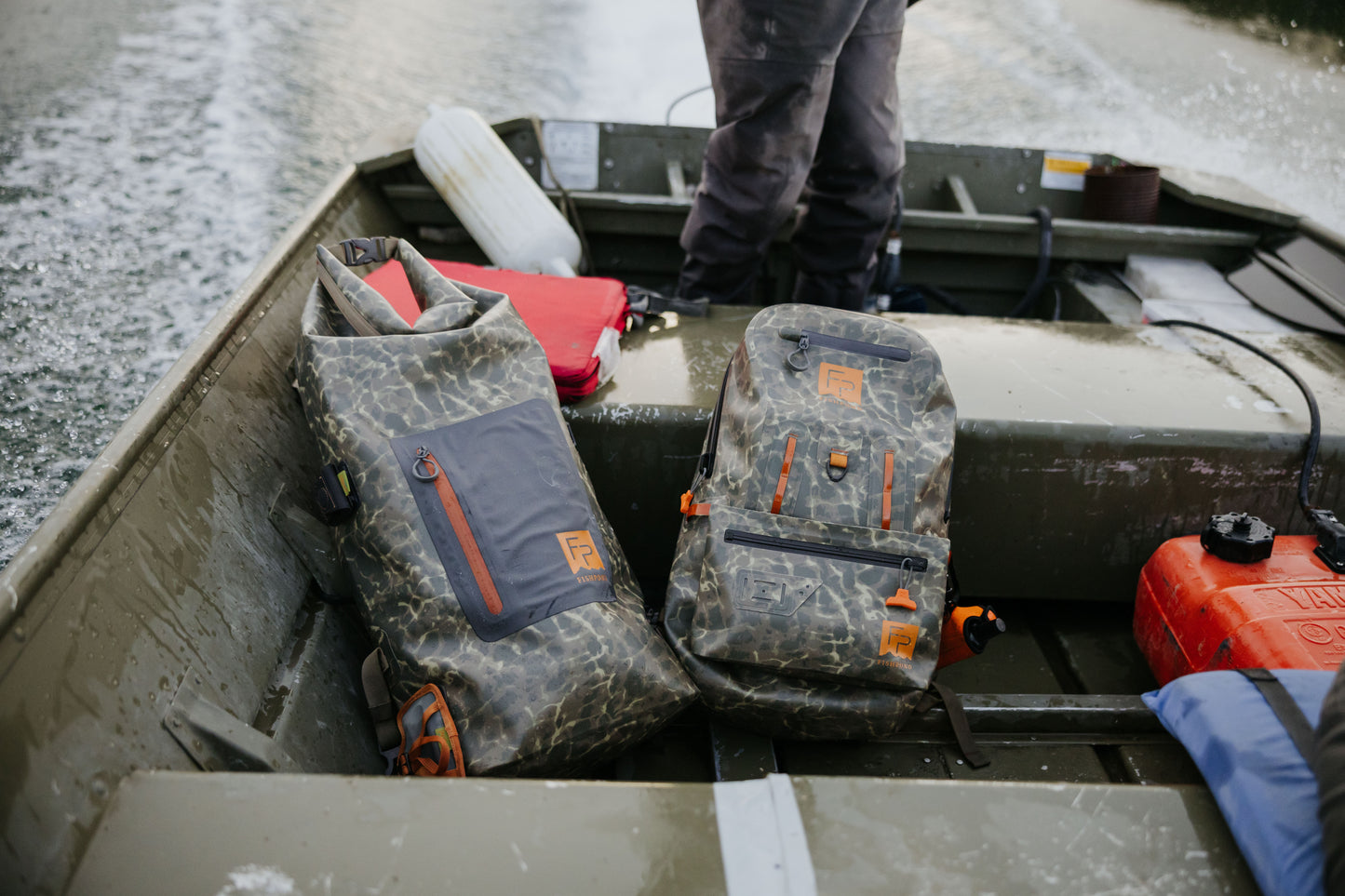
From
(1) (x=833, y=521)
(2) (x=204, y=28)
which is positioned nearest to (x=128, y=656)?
(1) (x=833, y=521)

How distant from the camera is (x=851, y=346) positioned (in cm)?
149

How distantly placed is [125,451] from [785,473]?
0.97 meters

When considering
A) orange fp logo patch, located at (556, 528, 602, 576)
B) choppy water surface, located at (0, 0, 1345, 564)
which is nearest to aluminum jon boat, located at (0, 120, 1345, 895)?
orange fp logo patch, located at (556, 528, 602, 576)

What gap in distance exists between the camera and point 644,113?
309 inches

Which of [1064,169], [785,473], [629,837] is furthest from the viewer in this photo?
[1064,169]

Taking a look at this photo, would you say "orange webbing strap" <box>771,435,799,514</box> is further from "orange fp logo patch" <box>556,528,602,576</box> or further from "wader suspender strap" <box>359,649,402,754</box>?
"wader suspender strap" <box>359,649,402,754</box>

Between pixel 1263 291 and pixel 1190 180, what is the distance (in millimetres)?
697

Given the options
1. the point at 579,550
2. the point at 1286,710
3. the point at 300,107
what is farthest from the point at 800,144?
the point at 300,107

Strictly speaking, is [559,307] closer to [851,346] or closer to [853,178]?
[851,346]

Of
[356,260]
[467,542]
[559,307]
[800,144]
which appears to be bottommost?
[467,542]

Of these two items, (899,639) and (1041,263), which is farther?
(1041,263)

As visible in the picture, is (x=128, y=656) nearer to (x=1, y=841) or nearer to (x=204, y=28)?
(x=1, y=841)

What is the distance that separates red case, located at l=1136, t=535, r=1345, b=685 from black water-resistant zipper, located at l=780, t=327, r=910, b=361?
649 millimetres

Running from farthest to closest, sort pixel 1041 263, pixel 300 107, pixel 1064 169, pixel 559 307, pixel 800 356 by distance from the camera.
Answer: pixel 300 107, pixel 1064 169, pixel 1041 263, pixel 559 307, pixel 800 356
